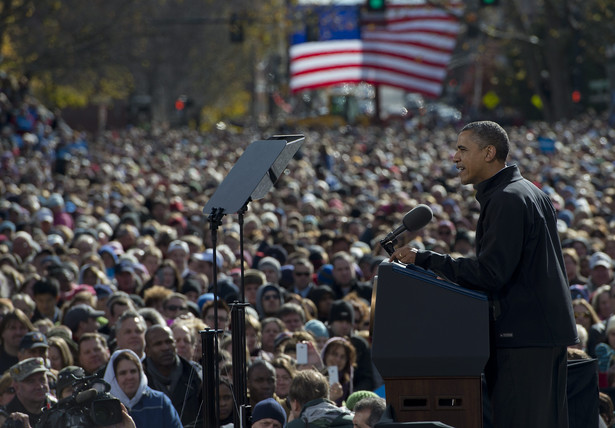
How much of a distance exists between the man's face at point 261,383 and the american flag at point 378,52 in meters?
28.3

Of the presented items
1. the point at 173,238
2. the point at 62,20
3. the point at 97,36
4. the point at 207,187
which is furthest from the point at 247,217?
the point at 62,20

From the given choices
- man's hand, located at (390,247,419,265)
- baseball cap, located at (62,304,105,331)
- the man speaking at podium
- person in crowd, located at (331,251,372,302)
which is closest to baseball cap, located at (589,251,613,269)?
person in crowd, located at (331,251,372,302)

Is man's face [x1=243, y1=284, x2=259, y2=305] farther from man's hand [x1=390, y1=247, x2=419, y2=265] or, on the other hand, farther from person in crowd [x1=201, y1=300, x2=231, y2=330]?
man's hand [x1=390, y1=247, x2=419, y2=265]

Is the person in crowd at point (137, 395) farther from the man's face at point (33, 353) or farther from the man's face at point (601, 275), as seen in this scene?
the man's face at point (601, 275)

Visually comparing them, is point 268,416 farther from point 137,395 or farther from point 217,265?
point 217,265

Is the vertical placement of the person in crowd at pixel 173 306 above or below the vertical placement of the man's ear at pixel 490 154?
below

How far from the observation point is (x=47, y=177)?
28312 millimetres

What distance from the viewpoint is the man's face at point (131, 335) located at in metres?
9.20

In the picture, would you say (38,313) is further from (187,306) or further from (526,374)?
(526,374)

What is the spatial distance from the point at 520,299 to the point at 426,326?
0.43m

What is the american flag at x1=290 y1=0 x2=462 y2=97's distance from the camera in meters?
37.0

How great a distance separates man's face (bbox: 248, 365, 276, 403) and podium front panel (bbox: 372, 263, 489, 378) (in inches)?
149

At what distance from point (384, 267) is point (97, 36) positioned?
31.6 metres

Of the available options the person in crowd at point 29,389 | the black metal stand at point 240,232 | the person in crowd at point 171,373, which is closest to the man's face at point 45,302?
the person in crowd at point 171,373
